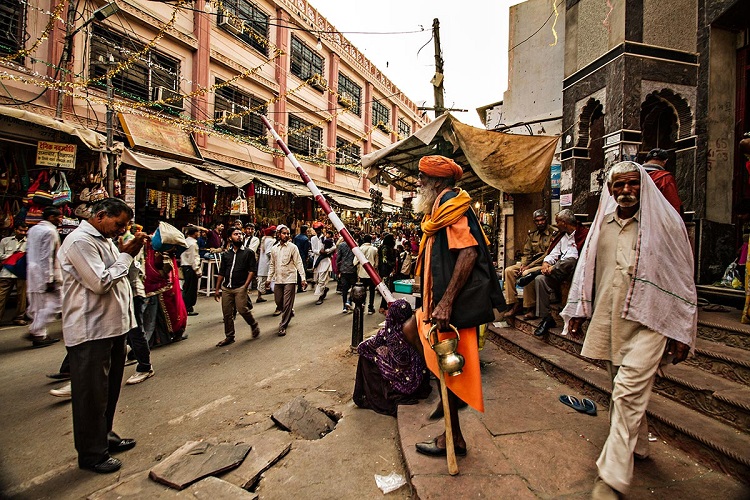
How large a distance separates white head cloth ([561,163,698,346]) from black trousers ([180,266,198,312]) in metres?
7.96

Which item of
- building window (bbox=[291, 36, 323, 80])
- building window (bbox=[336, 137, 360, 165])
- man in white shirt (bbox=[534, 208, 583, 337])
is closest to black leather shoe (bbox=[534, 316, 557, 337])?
man in white shirt (bbox=[534, 208, 583, 337])

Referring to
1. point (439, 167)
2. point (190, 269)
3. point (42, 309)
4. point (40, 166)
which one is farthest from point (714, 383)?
point (40, 166)

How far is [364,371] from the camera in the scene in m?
3.62

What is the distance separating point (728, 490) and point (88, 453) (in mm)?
4280

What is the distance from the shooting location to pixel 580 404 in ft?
10.4

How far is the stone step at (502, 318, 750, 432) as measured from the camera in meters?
2.44

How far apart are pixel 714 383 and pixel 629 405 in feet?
4.87

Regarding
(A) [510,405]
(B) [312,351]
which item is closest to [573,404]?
(A) [510,405]

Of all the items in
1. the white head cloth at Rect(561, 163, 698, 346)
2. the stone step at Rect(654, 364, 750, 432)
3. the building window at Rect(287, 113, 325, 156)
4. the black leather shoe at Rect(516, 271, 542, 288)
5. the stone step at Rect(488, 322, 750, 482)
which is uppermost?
the building window at Rect(287, 113, 325, 156)

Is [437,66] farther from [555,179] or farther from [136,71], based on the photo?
[136,71]

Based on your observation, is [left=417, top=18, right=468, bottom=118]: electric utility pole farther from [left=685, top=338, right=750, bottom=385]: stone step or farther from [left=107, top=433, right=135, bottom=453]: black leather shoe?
[left=107, top=433, right=135, bottom=453]: black leather shoe

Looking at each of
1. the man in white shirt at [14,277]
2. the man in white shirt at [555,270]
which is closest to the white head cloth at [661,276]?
the man in white shirt at [555,270]

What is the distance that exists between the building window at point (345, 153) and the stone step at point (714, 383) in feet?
63.5

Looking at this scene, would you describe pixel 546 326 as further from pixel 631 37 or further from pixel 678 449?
pixel 631 37
